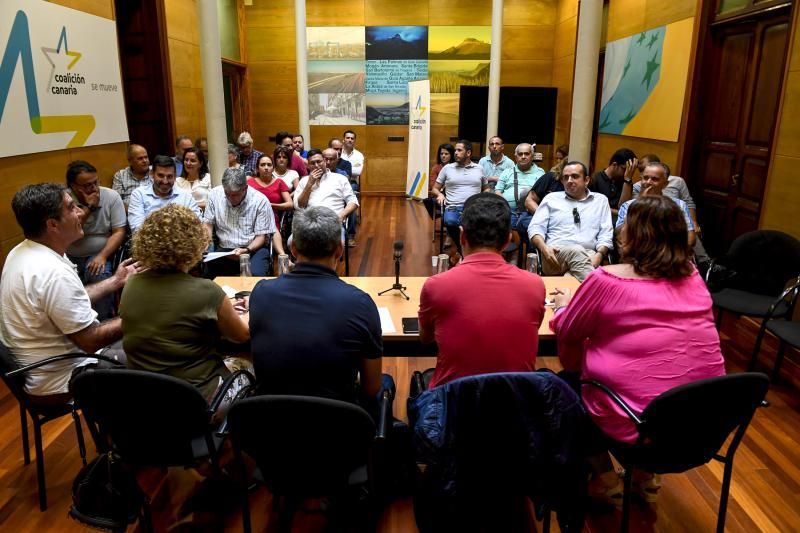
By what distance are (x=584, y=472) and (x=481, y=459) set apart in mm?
497

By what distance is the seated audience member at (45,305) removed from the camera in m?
2.30

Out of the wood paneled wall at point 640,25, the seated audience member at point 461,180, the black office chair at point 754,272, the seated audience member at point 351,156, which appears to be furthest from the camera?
the seated audience member at point 351,156

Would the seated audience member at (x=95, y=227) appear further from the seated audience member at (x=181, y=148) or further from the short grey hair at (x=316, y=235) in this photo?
the short grey hair at (x=316, y=235)

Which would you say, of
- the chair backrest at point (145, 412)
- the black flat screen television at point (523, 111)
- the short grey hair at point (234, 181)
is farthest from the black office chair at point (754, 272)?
the black flat screen television at point (523, 111)

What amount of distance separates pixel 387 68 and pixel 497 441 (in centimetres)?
1028

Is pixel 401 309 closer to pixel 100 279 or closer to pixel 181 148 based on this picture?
pixel 100 279

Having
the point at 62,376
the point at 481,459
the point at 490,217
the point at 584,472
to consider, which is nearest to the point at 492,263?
the point at 490,217

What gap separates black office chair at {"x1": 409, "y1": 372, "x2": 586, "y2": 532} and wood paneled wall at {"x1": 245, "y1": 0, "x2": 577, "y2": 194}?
9.62 metres

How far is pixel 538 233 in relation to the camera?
14.8ft

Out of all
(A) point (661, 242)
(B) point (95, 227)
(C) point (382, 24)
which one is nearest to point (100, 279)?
(B) point (95, 227)

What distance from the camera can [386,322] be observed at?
2.61 metres

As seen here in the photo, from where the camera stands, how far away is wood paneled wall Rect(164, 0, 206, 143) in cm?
721

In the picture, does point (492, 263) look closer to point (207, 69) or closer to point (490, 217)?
point (490, 217)

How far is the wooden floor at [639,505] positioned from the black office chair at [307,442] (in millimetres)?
644
